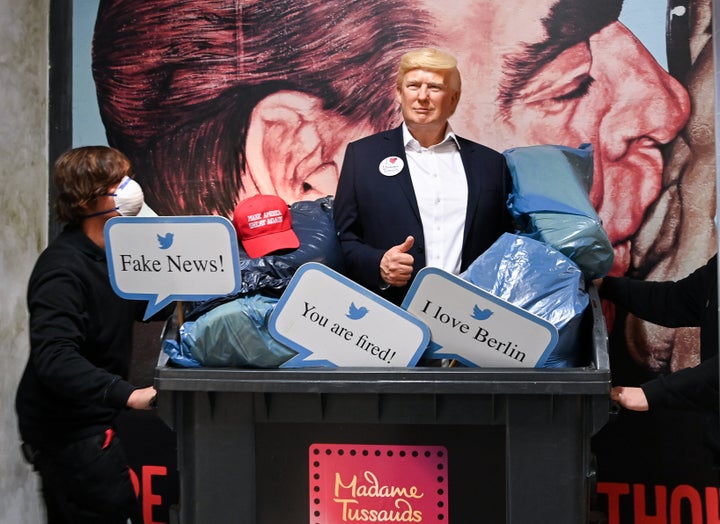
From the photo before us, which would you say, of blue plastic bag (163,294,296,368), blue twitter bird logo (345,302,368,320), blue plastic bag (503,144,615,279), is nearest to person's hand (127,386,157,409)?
blue plastic bag (163,294,296,368)

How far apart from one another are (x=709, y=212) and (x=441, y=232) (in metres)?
1.07

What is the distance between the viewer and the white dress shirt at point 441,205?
2.41 m

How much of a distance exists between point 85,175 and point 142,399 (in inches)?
28.7

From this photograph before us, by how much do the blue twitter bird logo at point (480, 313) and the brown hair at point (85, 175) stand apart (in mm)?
1203

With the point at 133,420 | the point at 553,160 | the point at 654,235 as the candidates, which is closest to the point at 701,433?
the point at 654,235

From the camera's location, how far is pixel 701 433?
293cm

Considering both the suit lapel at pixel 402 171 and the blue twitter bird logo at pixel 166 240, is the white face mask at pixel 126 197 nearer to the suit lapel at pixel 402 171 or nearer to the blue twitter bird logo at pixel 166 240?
the blue twitter bird logo at pixel 166 240

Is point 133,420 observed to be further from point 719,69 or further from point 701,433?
point 719,69

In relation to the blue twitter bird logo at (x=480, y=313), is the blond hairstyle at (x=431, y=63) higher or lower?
higher

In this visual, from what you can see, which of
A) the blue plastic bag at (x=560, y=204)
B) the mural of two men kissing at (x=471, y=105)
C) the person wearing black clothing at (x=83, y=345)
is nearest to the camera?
the blue plastic bag at (x=560, y=204)

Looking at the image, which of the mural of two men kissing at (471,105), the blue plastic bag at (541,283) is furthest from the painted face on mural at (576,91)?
the blue plastic bag at (541,283)

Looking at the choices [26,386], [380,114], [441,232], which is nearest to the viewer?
[441,232]

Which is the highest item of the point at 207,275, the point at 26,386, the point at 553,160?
the point at 553,160

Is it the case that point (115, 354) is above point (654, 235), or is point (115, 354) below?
below
